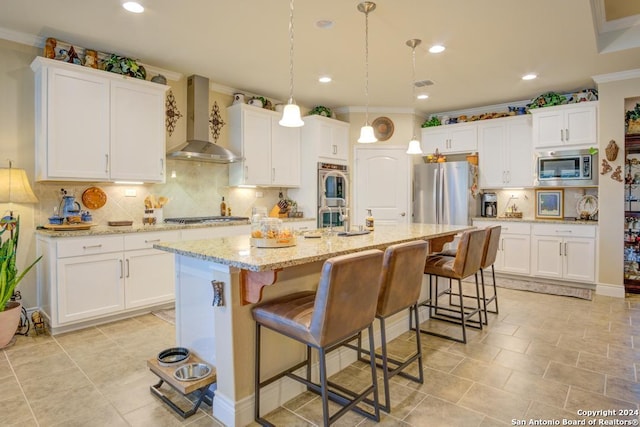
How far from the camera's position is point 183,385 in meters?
1.96

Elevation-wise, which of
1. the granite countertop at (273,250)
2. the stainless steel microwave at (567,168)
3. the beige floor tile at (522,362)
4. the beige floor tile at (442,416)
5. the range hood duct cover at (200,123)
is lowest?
the beige floor tile at (442,416)

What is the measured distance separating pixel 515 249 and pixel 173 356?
15.6ft

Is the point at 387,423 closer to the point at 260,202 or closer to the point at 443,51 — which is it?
the point at 443,51

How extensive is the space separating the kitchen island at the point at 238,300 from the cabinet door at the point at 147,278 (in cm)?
145

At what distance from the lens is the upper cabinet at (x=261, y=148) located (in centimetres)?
476

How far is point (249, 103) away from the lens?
4984 millimetres

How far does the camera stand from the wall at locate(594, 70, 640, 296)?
4352 millimetres

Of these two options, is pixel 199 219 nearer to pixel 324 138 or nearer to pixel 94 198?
pixel 94 198

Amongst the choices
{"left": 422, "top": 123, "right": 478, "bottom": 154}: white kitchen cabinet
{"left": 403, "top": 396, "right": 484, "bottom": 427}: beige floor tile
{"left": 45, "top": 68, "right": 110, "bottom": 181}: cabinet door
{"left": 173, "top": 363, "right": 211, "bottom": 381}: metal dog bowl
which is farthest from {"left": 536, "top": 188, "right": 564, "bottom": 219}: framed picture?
{"left": 45, "top": 68, "right": 110, "bottom": 181}: cabinet door

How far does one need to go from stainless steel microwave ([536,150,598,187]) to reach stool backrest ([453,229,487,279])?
2.66m

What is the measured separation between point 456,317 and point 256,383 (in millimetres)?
2233

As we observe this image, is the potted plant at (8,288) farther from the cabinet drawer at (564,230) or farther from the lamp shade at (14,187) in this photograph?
the cabinet drawer at (564,230)

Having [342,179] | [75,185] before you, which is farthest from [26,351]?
[342,179]

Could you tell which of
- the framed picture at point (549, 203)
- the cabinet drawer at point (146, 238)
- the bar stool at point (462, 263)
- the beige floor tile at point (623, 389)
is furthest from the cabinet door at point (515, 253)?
the cabinet drawer at point (146, 238)
